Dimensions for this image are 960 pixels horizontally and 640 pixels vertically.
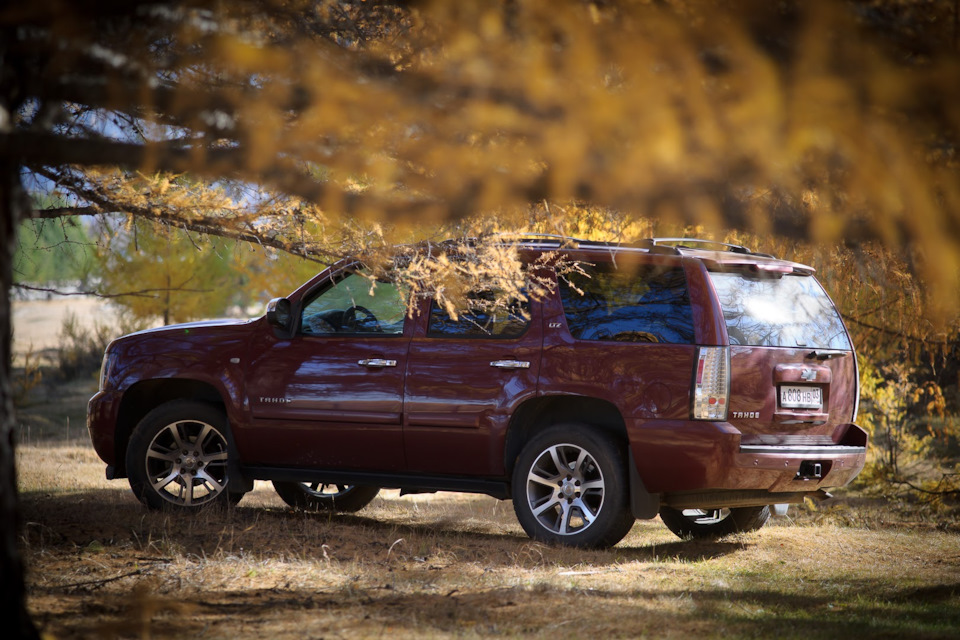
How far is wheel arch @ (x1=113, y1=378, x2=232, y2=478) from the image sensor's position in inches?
318

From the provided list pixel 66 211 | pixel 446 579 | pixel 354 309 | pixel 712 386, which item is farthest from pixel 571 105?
pixel 66 211

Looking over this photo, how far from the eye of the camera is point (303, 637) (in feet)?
14.9

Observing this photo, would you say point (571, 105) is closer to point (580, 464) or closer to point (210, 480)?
point (580, 464)

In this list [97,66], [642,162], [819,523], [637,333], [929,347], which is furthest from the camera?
[819,523]

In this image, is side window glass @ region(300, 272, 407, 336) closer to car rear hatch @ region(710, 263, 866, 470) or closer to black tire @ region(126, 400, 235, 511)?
black tire @ region(126, 400, 235, 511)

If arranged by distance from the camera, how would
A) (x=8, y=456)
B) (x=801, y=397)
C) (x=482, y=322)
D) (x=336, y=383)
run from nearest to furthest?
(x=8, y=456) → (x=801, y=397) → (x=482, y=322) → (x=336, y=383)

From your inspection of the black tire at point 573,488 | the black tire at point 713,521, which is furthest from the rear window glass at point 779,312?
the black tire at point 713,521

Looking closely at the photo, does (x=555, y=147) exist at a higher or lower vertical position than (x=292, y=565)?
higher

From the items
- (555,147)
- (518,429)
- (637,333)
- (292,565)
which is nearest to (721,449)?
(637,333)

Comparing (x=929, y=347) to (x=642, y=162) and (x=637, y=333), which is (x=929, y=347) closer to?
(x=637, y=333)

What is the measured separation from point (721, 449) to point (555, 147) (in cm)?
308

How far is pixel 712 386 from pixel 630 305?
79 cm

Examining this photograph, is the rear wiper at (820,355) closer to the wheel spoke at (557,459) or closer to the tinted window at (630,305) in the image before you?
the tinted window at (630,305)

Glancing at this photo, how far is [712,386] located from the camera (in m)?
6.30
